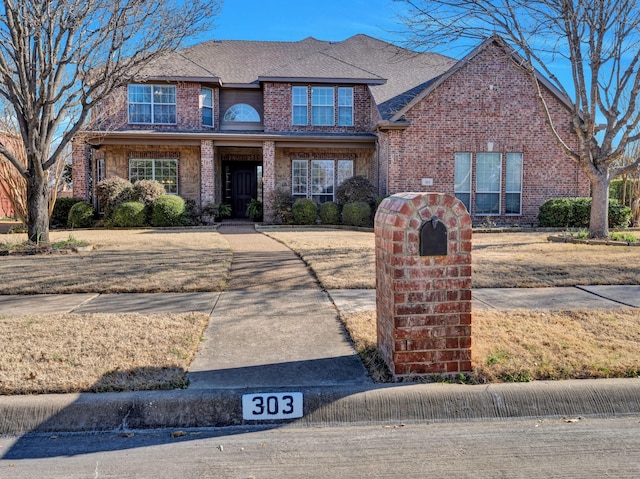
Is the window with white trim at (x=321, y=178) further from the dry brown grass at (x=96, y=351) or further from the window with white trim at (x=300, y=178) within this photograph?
the dry brown grass at (x=96, y=351)

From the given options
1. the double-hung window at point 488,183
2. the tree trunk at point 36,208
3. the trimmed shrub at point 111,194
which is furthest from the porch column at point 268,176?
the tree trunk at point 36,208

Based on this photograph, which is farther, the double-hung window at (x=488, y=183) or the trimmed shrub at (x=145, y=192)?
the double-hung window at (x=488, y=183)

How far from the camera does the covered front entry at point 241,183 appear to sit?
72.9ft

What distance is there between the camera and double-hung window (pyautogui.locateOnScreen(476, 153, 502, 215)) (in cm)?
1808

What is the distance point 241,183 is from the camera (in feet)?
73.9

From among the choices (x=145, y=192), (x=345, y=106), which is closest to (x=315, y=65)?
(x=345, y=106)

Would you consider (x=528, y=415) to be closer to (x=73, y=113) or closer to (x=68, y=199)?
(x=73, y=113)

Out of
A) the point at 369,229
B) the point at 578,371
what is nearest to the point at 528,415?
the point at 578,371

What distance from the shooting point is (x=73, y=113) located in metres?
16.2

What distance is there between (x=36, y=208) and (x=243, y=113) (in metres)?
11.8

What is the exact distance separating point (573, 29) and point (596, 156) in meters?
3.10

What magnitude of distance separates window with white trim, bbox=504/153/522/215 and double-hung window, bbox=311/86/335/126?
7082 mm

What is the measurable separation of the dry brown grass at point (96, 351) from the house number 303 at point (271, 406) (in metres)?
0.53

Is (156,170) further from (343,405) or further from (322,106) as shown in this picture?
(343,405)
